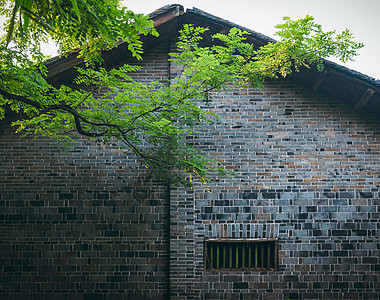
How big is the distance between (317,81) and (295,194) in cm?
241

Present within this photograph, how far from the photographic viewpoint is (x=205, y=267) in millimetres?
5965

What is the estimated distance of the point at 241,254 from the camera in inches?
239

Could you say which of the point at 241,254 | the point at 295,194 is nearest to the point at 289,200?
the point at 295,194

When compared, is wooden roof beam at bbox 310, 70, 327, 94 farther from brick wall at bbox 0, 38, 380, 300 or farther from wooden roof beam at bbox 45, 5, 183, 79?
wooden roof beam at bbox 45, 5, 183, 79

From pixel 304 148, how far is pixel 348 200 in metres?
1.40

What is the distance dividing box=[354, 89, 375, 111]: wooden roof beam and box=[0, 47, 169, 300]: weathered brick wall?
4.44 meters

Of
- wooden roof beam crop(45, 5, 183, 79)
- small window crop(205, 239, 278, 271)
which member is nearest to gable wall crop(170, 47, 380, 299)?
small window crop(205, 239, 278, 271)

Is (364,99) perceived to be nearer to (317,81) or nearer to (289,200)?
(317,81)

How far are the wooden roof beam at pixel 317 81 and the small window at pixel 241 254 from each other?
3312 mm

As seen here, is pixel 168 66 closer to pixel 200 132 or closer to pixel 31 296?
pixel 200 132

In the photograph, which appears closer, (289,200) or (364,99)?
(364,99)

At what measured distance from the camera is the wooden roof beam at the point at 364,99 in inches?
225

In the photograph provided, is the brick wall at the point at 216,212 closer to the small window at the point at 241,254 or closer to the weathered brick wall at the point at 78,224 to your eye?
the weathered brick wall at the point at 78,224

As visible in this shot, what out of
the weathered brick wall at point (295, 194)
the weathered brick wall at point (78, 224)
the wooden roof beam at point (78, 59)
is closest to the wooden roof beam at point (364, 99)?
the weathered brick wall at point (295, 194)
